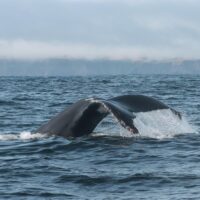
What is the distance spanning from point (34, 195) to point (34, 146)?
11.2 feet

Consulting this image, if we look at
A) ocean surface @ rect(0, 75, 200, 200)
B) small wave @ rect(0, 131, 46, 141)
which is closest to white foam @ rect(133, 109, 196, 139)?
ocean surface @ rect(0, 75, 200, 200)

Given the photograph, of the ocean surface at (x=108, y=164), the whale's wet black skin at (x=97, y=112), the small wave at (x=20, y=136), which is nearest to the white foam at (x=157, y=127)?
the ocean surface at (x=108, y=164)

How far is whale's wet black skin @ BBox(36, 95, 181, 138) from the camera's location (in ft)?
32.7

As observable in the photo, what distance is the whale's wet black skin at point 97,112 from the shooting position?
9.95 m

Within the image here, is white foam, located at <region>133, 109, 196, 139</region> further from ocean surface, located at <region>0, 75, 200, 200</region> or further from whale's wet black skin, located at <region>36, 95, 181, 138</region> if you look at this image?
whale's wet black skin, located at <region>36, 95, 181, 138</region>

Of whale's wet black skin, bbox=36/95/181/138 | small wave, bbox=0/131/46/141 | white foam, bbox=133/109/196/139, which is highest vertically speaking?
whale's wet black skin, bbox=36/95/181/138

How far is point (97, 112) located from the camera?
410 inches

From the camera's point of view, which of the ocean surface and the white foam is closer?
the ocean surface

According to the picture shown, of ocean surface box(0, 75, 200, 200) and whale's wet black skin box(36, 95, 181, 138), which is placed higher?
whale's wet black skin box(36, 95, 181, 138)

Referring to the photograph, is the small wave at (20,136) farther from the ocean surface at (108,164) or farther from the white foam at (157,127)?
the white foam at (157,127)

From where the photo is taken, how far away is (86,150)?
11.0 metres

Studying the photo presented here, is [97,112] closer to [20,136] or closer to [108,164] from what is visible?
[108,164]

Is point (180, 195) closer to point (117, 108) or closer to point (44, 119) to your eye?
point (117, 108)

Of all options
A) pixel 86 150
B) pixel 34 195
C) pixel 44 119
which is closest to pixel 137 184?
pixel 34 195
